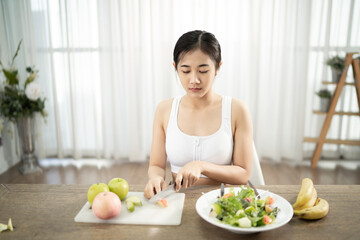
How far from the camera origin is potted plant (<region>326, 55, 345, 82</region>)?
314 cm

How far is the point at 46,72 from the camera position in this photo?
351 centimetres

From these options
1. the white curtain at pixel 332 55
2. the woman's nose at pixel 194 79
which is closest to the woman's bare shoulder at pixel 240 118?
the woman's nose at pixel 194 79

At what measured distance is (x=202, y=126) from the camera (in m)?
1.53

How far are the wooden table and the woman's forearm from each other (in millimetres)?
99

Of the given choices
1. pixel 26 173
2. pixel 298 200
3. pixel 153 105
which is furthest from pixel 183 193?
pixel 26 173

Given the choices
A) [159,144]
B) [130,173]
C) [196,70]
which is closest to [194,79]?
[196,70]

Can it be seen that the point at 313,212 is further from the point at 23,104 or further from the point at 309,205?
the point at 23,104

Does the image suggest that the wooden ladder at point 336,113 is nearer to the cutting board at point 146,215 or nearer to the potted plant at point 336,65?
the potted plant at point 336,65

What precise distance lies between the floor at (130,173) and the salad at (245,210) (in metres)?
2.00

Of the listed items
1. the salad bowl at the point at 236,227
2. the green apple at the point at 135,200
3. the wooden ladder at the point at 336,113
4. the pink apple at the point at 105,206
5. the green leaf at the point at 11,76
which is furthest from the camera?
the wooden ladder at the point at 336,113

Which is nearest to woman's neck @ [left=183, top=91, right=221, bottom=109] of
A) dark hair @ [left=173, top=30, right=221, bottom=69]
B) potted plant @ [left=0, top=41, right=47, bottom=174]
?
dark hair @ [left=173, top=30, right=221, bottom=69]

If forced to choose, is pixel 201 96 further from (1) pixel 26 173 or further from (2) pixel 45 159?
(2) pixel 45 159

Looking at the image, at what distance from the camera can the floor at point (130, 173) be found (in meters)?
3.06

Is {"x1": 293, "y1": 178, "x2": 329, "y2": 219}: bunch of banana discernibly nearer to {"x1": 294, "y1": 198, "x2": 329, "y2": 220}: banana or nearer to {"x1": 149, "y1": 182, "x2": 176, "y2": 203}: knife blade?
{"x1": 294, "y1": 198, "x2": 329, "y2": 220}: banana
